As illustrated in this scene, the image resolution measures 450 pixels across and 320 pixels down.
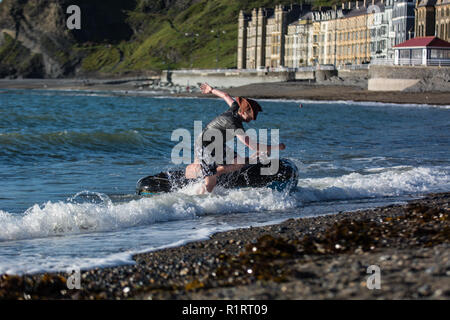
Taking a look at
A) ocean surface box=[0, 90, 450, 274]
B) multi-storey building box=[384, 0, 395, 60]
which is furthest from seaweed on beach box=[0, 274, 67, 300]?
multi-storey building box=[384, 0, 395, 60]

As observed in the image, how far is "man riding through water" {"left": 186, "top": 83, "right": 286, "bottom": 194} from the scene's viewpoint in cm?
1268

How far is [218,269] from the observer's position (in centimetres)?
815

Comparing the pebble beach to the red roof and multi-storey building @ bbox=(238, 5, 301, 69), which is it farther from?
multi-storey building @ bbox=(238, 5, 301, 69)

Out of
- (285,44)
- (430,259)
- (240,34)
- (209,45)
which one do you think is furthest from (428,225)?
(209,45)

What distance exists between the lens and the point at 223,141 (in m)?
13.3

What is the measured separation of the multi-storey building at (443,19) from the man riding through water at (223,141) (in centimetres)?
7993

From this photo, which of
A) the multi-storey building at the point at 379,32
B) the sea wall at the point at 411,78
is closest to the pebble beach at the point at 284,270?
the sea wall at the point at 411,78

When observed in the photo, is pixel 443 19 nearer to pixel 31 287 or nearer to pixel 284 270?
pixel 284 270

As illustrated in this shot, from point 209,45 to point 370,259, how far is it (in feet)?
626

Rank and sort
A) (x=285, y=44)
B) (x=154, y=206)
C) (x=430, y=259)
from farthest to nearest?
(x=285, y=44), (x=154, y=206), (x=430, y=259)

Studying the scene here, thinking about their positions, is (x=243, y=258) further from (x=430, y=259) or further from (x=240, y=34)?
(x=240, y=34)

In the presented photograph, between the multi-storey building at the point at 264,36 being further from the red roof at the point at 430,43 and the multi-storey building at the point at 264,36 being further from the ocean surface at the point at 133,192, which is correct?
the ocean surface at the point at 133,192

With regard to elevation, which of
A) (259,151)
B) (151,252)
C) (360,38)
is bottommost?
(151,252)

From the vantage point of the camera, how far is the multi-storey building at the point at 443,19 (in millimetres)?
88812
